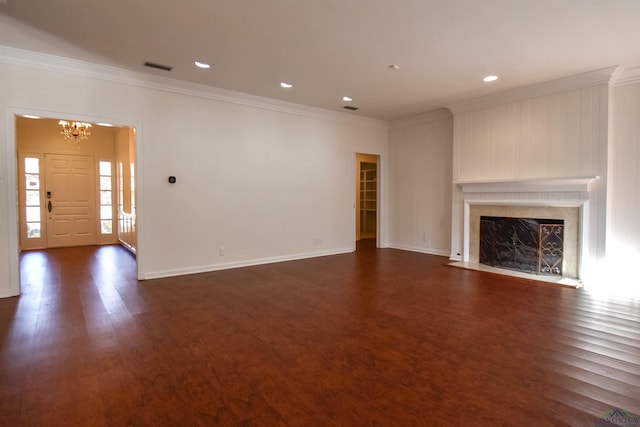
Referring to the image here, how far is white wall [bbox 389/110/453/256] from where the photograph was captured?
6.75 metres

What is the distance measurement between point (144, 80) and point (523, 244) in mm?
6146

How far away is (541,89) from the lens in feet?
16.8

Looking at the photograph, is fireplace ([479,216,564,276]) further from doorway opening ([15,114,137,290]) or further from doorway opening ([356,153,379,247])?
doorway opening ([15,114,137,290])

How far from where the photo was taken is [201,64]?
14.2 ft

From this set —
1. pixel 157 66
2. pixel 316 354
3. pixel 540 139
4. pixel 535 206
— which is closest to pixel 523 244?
pixel 535 206

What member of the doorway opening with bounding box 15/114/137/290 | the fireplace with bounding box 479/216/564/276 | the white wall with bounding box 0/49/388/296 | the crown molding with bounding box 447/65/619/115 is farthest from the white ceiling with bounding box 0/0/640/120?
the doorway opening with bounding box 15/114/137/290

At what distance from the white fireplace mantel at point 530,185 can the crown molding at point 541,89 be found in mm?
1331

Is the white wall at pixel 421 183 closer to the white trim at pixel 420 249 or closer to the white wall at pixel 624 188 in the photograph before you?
the white trim at pixel 420 249

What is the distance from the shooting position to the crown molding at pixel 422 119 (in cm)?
667

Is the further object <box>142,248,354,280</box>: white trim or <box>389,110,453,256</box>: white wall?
<box>389,110,453,256</box>: white wall

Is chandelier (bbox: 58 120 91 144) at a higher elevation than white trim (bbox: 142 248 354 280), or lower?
higher

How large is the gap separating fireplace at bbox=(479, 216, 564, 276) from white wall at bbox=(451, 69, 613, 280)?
0.37 m

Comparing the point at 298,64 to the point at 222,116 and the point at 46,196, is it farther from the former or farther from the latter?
the point at 46,196

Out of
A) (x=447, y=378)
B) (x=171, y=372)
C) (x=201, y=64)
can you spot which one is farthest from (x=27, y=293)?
(x=447, y=378)
